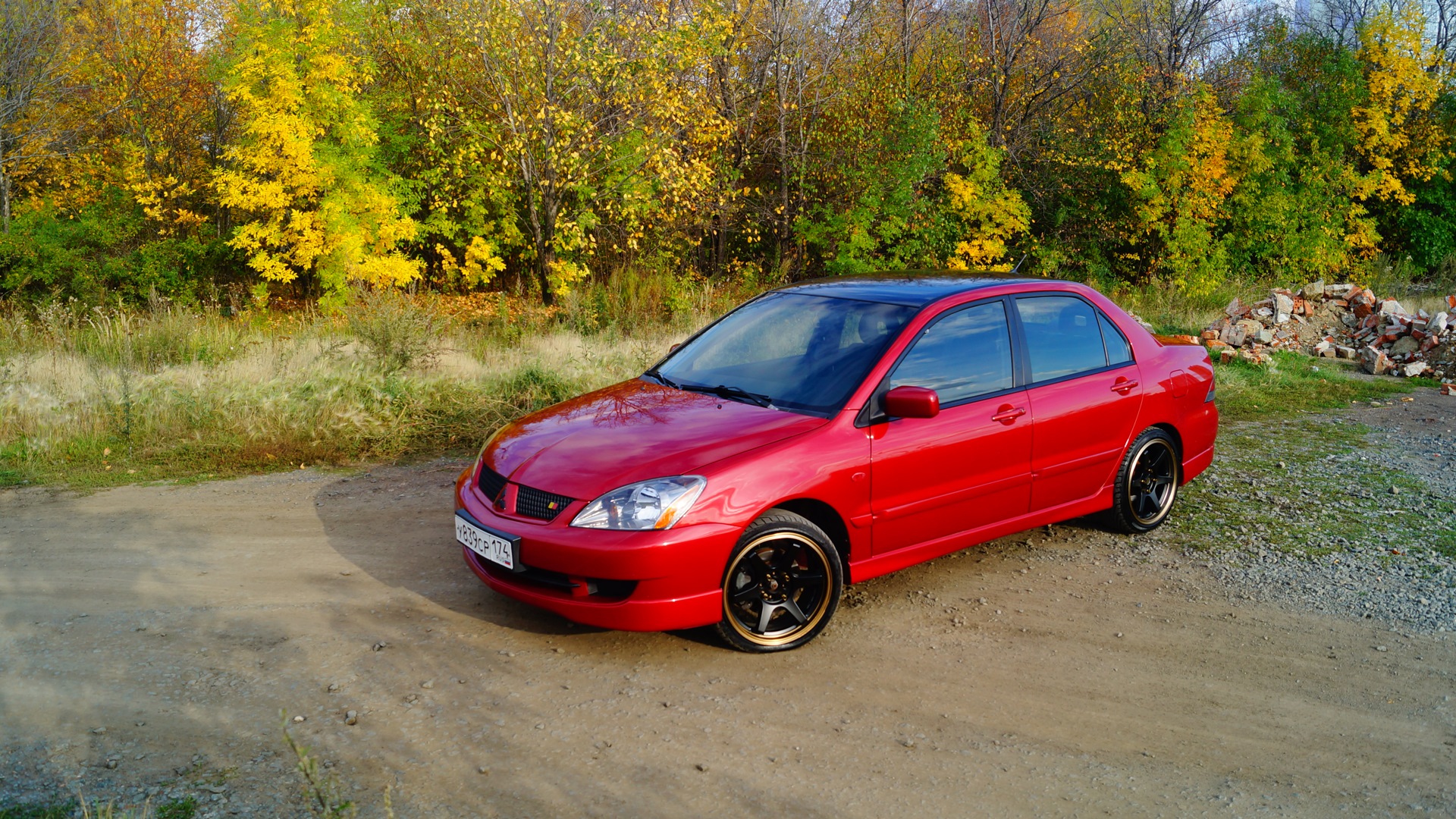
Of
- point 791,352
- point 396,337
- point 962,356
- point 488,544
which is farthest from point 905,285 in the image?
point 396,337

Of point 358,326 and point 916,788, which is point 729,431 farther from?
point 358,326

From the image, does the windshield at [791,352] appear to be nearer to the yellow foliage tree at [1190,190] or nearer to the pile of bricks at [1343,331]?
the pile of bricks at [1343,331]

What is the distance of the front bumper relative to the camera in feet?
14.1

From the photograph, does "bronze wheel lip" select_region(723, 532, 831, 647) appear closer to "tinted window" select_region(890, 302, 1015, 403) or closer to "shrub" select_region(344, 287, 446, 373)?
"tinted window" select_region(890, 302, 1015, 403)

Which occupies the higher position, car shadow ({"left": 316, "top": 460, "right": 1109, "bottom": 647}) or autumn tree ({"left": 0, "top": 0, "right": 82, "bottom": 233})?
autumn tree ({"left": 0, "top": 0, "right": 82, "bottom": 233})

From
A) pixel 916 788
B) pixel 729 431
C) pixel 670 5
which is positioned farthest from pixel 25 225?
pixel 916 788

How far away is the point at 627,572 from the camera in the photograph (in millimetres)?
4293

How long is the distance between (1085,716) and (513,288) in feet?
65.5

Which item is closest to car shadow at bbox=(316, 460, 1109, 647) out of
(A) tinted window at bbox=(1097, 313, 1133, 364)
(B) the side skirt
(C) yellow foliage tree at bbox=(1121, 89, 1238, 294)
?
(B) the side skirt

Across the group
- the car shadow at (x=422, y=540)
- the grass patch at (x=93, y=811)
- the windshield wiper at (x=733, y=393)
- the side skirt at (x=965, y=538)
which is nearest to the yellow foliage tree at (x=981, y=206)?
the car shadow at (x=422, y=540)

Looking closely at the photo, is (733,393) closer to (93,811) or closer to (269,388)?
(93,811)

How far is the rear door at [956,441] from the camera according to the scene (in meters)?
4.97

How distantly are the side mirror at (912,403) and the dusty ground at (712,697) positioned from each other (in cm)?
106

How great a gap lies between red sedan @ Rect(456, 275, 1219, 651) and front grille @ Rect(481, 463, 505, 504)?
0.01m
